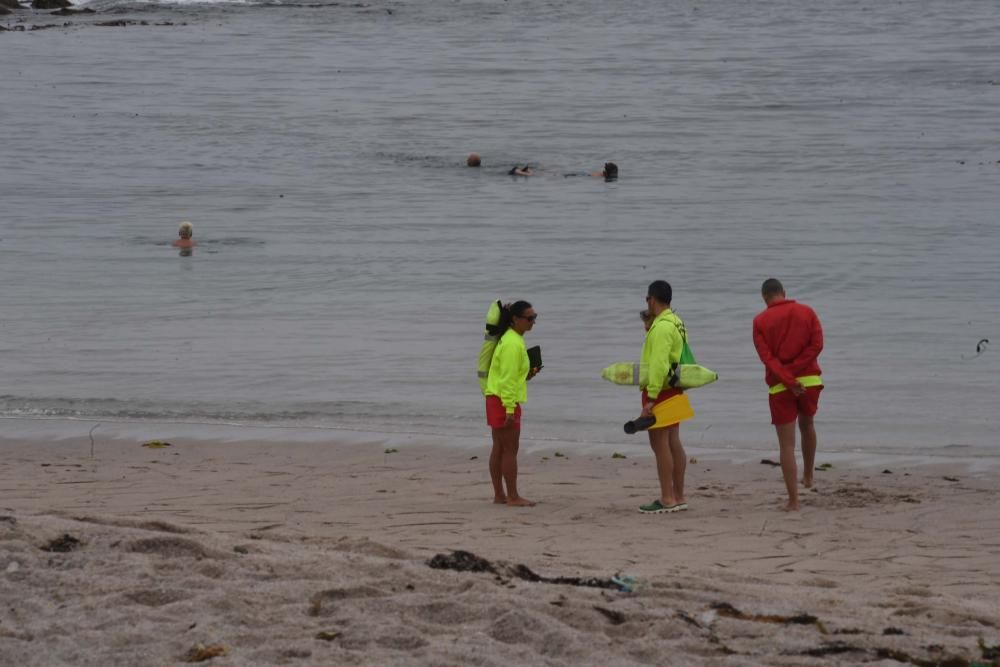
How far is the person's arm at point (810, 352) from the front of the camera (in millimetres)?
9062

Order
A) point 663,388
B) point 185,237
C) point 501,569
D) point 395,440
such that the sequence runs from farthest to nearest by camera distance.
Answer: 1. point 185,237
2. point 395,440
3. point 663,388
4. point 501,569

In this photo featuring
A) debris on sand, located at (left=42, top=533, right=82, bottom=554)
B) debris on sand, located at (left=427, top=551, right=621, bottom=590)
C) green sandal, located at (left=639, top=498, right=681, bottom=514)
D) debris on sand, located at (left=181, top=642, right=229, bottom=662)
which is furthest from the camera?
green sandal, located at (left=639, top=498, right=681, bottom=514)

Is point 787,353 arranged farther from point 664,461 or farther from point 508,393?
point 508,393

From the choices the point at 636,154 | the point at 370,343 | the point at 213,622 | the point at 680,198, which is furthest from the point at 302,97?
the point at 213,622

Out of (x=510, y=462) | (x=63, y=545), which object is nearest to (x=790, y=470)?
(x=510, y=462)

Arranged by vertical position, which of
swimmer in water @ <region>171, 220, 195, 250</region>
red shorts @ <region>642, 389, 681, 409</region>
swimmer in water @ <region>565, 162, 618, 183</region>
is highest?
swimmer in water @ <region>565, 162, 618, 183</region>

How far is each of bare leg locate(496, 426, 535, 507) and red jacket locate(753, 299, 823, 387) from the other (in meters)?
1.70

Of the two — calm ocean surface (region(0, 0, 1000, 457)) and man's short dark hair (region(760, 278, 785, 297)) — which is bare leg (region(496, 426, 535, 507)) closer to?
man's short dark hair (region(760, 278, 785, 297))

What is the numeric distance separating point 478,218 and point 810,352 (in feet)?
57.3

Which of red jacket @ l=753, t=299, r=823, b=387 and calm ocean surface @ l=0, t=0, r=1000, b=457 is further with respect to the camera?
calm ocean surface @ l=0, t=0, r=1000, b=457

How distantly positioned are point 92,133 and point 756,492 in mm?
32326

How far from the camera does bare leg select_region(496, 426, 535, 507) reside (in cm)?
897

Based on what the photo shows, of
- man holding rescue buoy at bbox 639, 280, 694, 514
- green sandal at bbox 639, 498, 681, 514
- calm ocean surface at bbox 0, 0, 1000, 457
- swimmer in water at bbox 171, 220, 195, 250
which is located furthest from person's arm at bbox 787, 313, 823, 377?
swimmer in water at bbox 171, 220, 195, 250

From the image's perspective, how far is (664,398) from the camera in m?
8.86
